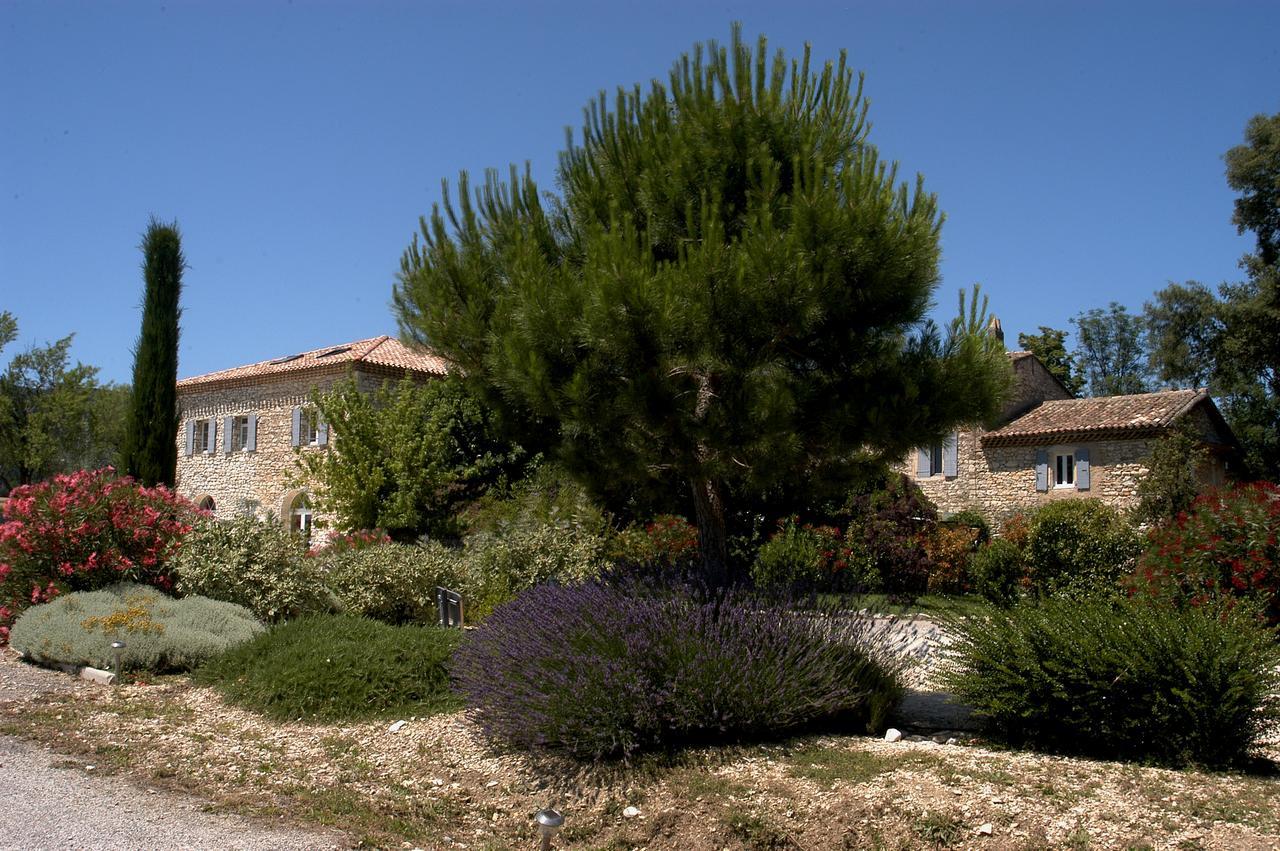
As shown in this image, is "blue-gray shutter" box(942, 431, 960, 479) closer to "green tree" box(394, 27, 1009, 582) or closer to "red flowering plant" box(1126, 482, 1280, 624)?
"red flowering plant" box(1126, 482, 1280, 624)

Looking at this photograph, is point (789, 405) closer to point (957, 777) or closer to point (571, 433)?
point (571, 433)

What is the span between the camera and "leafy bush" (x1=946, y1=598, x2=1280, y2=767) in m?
5.17

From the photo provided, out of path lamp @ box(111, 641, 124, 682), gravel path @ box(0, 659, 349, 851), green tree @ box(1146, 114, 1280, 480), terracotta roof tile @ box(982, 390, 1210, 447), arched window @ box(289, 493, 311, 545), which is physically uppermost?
green tree @ box(1146, 114, 1280, 480)

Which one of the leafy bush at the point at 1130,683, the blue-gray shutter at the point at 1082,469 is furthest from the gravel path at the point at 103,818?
the blue-gray shutter at the point at 1082,469

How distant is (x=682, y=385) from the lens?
22.7 ft

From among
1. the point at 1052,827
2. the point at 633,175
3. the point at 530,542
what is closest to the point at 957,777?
the point at 1052,827

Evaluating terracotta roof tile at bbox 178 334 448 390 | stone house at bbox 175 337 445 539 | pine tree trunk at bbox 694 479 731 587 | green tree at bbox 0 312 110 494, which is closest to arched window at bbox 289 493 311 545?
stone house at bbox 175 337 445 539

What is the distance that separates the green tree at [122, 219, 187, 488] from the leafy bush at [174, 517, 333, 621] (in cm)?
940

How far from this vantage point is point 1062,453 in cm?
2550

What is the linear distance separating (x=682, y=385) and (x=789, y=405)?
94 centimetres

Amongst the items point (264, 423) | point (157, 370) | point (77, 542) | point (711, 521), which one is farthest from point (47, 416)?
point (711, 521)

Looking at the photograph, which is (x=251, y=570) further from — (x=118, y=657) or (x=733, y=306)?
(x=733, y=306)

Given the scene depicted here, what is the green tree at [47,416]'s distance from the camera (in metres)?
39.1

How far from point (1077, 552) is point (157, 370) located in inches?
716
